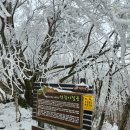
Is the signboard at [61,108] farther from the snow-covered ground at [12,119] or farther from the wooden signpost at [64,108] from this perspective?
the snow-covered ground at [12,119]

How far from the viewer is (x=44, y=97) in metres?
5.95

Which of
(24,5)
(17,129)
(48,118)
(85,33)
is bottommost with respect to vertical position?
(17,129)

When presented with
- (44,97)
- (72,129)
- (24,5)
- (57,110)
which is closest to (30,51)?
(24,5)

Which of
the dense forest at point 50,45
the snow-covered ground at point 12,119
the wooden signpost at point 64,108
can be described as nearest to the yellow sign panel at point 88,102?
the wooden signpost at point 64,108

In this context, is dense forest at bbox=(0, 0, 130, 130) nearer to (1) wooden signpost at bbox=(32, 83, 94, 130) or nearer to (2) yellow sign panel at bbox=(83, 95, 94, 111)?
(1) wooden signpost at bbox=(32, 83, 94, 130)

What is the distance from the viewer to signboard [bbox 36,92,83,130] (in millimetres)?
5039

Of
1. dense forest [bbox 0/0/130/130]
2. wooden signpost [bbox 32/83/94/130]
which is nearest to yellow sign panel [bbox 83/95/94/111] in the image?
wooden signpost [bbox 32/83/94/130]

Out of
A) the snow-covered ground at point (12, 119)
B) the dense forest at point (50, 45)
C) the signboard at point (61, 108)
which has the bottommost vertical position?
the snow-covered ground at point (12, 119)

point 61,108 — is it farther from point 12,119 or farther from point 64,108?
point 12,119

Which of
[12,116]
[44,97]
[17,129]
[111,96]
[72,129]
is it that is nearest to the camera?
[72,129]

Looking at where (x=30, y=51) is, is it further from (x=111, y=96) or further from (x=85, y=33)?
(x=111, y=96)

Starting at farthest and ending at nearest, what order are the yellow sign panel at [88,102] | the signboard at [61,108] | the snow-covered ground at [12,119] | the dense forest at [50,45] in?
the snow-covered ground at [12,119] < the dense forest at [50,45] < the signboard at [61,108] < the yellow sign panel at [88,102]

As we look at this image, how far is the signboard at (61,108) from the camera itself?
504cm

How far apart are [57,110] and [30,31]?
12.8ft
